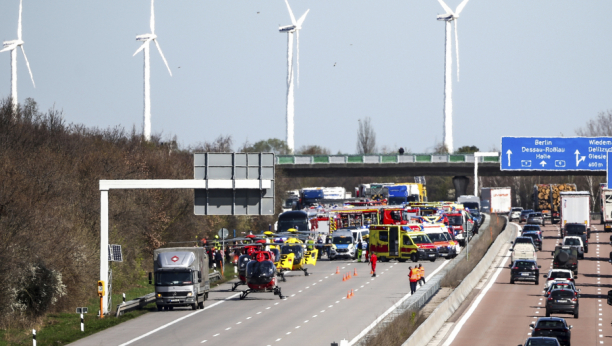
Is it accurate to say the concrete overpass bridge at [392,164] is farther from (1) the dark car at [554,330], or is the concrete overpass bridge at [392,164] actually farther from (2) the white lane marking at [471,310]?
(1) the dark car at [554,330]

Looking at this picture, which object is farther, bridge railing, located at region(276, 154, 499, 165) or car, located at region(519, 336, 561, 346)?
bridge railing, located at region(276, 154, 499, 165)

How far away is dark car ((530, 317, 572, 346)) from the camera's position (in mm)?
27062

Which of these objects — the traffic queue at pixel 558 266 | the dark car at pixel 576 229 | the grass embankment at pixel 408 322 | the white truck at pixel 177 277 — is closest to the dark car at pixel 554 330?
the traffic queue at pixel 558 266

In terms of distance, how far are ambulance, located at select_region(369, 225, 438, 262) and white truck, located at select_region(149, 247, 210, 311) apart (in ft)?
65.8

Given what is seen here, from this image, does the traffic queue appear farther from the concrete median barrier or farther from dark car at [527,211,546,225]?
the concrete median barrier

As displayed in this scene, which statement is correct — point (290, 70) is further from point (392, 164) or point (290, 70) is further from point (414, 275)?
point (414, 275)

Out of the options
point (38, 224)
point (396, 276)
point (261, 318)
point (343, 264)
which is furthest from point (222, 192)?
point (343, 264)

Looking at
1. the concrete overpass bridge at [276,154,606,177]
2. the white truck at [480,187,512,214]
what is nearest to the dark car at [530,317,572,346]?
the concrete overpass bridge at [276,154,606,177]

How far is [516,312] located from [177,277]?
14.0 m

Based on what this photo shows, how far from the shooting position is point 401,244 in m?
57.0

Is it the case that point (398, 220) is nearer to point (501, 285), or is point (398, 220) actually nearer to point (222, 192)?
point (501, 285)

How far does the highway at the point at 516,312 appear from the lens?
3050 cm

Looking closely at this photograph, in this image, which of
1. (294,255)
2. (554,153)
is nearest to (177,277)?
(294,255)

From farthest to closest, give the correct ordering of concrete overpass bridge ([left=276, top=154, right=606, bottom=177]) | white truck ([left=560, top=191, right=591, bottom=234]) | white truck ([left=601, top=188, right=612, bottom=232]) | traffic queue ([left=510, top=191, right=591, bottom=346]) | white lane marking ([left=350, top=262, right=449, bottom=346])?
1. concrete overpass bridge ([left=276, top=154, right=606, bottom=177])
2. white truck ([left=601, top=188, right=612, bottom=232])
3. white truck ([left=560, top=191, right=591, bottom=234])
4. white lane marking ([left=350, top=262, right=449, bottom=346])
5. traffic queue ([left=510, top=191, right=591, bottom=346])
